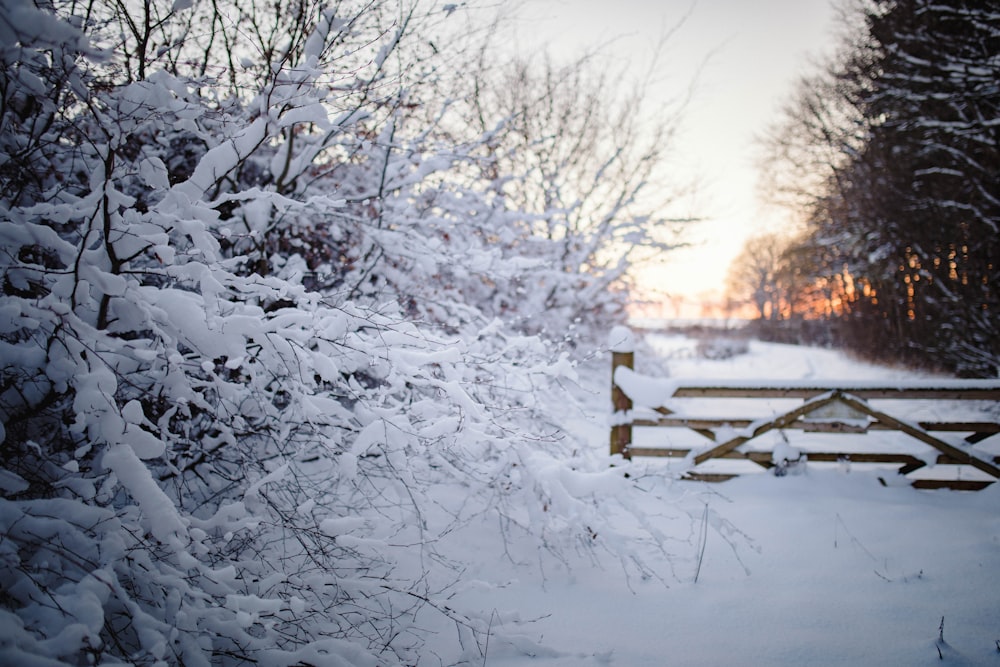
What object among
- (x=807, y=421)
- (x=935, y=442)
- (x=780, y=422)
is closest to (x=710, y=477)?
(x=780, y=422)

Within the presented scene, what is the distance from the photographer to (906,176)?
34.4ft

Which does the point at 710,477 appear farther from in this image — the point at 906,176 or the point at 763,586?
the point at 906,176

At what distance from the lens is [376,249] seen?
4406 mm

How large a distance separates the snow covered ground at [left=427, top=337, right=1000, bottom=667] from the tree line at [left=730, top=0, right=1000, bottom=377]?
748 centimetres

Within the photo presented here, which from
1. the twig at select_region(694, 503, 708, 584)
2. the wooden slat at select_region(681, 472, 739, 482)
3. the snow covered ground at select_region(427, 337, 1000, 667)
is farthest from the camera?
the wooden slat at select_region(681, 472, 739, 482)

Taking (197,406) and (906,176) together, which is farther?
(906,176)

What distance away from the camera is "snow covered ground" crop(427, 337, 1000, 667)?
2.31 metres

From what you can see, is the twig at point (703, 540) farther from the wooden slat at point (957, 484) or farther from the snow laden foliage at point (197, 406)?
Result: the wooden slat at point (957, 484)

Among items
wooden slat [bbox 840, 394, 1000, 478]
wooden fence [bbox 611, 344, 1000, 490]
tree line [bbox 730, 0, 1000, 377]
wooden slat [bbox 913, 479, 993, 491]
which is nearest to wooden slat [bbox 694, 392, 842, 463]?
wooden fence [bbox 611, 344, 1000, 490]

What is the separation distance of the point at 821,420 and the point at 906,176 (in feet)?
32.3

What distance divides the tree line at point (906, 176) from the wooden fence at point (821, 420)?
630 cm

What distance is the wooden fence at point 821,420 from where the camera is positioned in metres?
4.12

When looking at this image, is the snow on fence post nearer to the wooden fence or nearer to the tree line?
the wooden fence

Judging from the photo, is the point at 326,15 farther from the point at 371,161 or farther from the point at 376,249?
the point at 371,161
